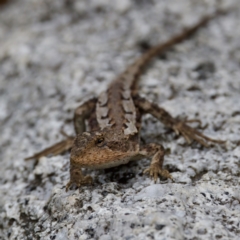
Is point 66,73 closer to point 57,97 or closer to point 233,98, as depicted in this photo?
point 57,97

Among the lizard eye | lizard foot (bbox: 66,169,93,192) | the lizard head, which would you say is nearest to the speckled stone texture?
lizard foot (bbox: 66,169,93,192)

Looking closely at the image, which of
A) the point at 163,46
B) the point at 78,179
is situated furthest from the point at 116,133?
the point at 163,46

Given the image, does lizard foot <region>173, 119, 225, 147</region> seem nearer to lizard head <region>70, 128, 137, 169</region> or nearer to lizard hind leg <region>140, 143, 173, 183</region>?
lizard hind leg <region>140, 143, 173, 183</region>

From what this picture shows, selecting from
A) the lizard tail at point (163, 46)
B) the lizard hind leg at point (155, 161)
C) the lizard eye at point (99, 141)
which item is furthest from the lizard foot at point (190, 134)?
the lizard eye at point (99, 141)

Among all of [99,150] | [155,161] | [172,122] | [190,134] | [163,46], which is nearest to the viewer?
[99,150]

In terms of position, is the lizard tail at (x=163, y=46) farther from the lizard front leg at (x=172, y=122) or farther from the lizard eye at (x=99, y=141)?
the lizard eye at (x=99, y=141)

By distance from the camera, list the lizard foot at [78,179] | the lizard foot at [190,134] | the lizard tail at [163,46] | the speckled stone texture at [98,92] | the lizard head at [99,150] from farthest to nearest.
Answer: the lizard tail at [163,46]
the lizard foot at [190,134]
the lizard foot at [78,179]
the lizard head at [99,150]
the speckled stone texture at [98,92]

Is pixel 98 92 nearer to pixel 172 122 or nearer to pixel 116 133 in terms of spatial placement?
pixel 172 122
